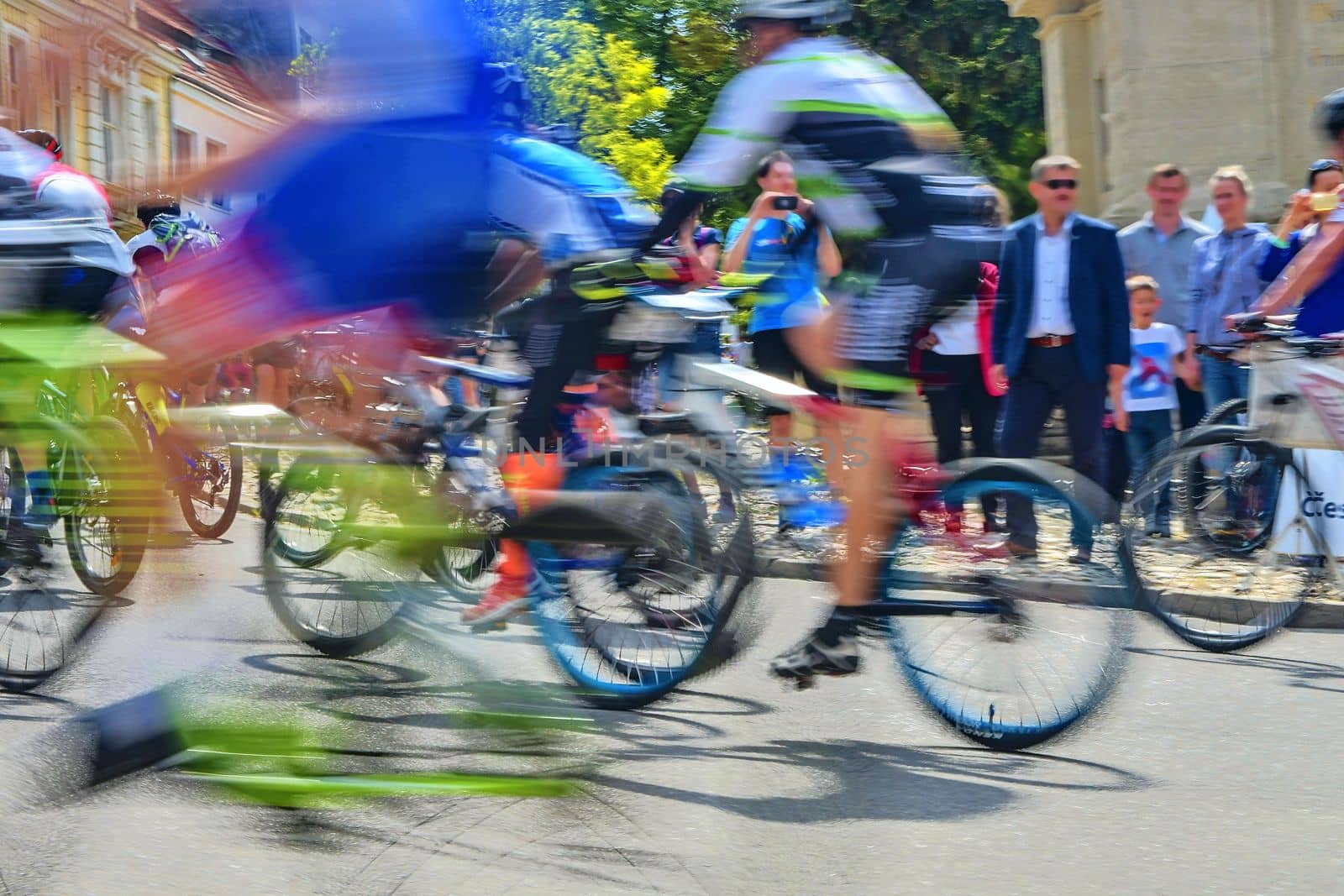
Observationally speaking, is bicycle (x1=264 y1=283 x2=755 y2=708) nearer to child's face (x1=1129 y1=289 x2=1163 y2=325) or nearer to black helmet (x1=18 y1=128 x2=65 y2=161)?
black helmet (x1=18 y1=128 x2=65 y2=161)

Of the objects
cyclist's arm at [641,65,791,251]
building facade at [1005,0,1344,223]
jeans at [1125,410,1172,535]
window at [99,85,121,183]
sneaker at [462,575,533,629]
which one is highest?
building facade at [1005,0,1344,223]

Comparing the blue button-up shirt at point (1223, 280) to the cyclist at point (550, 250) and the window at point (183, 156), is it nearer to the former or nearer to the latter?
the cyclist at point (550, 250)

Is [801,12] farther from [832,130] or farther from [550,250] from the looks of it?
[550,250]

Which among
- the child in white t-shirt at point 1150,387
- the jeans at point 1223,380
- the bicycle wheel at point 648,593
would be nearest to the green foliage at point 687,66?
the bicycle wheel at point 648,593

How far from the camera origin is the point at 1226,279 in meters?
8.47

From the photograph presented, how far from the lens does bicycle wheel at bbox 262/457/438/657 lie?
3865 millimetres

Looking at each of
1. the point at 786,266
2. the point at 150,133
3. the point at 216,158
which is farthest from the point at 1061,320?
the point at 150,133

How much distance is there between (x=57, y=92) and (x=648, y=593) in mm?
1980

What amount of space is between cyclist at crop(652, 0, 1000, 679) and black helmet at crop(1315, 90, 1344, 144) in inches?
72.1

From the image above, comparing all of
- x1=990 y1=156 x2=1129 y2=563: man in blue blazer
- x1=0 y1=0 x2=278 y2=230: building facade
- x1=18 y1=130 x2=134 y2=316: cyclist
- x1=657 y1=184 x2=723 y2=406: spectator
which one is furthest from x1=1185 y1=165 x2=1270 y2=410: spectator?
x1=0 y1=0 x2=278 y2=230: building facade

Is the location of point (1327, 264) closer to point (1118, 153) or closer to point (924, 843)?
point (924, 843)

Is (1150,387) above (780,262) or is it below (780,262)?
below

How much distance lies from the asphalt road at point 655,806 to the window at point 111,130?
2.69 feet

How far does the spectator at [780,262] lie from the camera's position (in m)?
7.38
